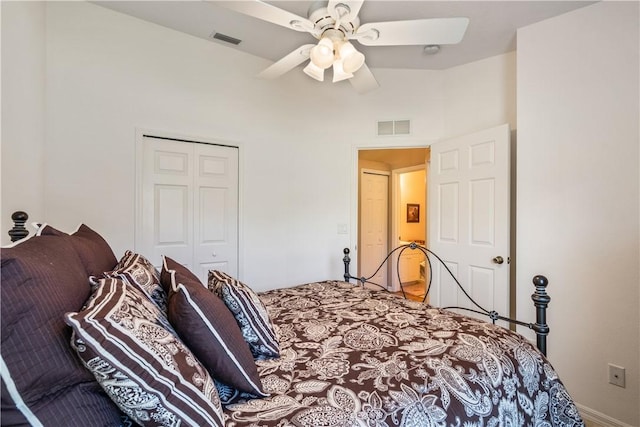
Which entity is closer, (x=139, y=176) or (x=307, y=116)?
(x=139, y=176)

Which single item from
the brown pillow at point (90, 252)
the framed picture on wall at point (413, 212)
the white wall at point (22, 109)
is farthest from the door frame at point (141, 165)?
the framed picture on wall at point (413, 212)

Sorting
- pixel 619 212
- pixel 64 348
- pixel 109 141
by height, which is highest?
pixel 109 141

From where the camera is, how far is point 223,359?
0.94m

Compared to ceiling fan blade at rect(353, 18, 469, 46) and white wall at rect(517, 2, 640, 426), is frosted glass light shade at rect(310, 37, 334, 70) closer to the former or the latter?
ceiling fan blade at rect(353, 18, 469, 46)

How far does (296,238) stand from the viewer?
342 cm

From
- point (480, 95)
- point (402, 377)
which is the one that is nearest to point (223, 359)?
point (402, 377)

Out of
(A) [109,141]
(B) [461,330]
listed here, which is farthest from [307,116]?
(B) [461,330]

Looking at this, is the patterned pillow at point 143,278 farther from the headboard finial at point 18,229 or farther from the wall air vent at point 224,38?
the wall air vent at point 224,38

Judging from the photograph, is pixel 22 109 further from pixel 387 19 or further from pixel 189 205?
pixel 387 19

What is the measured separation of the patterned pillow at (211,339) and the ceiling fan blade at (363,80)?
187cm

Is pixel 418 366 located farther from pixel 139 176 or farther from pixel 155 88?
pixel 155 88

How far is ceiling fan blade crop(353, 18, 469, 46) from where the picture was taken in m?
1.71

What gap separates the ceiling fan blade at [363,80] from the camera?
2225 mm

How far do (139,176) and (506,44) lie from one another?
329 cm
